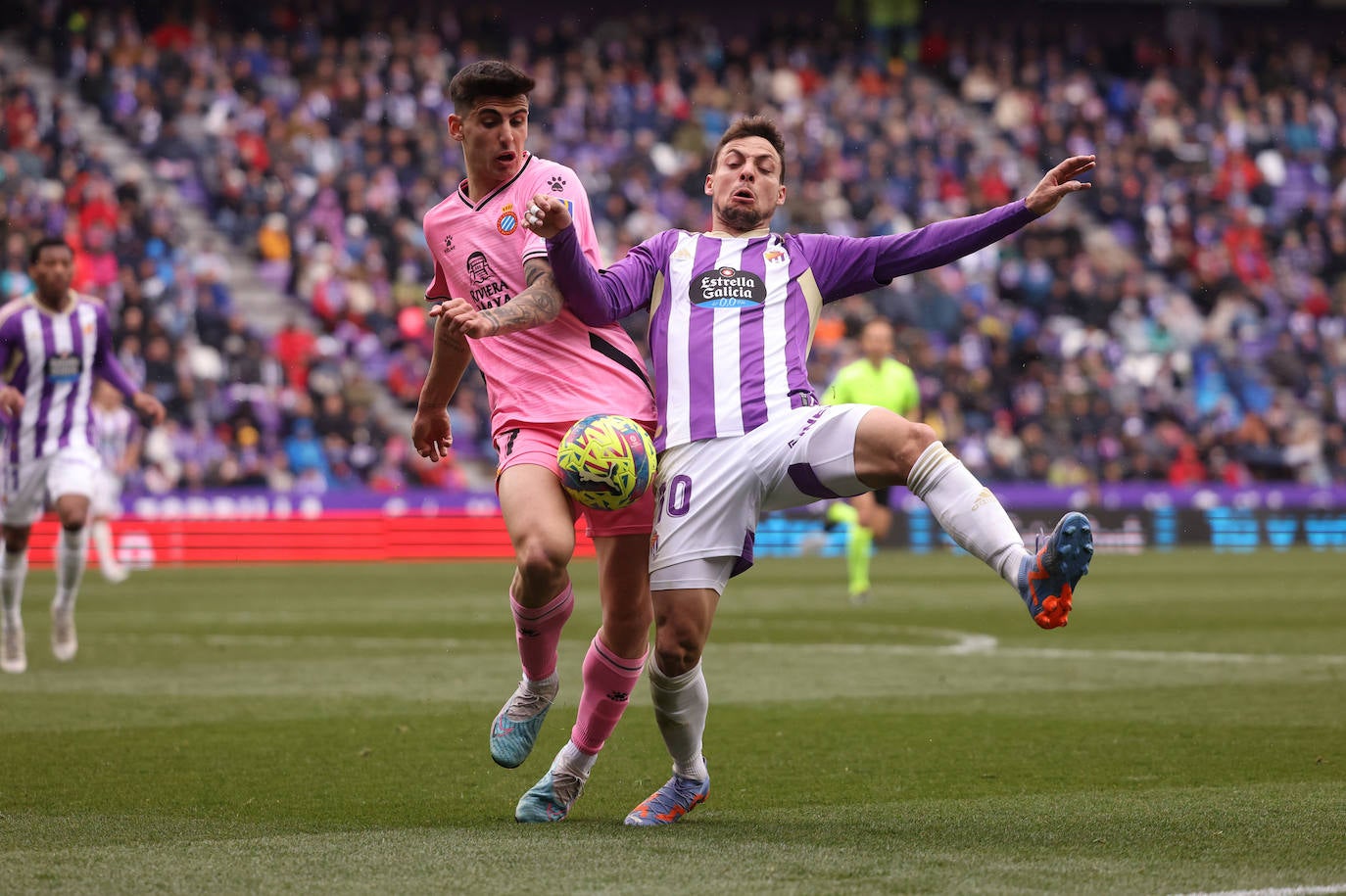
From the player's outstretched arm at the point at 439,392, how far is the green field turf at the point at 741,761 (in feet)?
4.14

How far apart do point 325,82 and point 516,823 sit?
1008 inches

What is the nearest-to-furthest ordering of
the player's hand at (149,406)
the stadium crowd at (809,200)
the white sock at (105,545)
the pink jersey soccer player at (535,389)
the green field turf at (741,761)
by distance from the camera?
1. the green field turf at (741,761)
2. the pink jersey soccer player at (535,389)
3. the player's hand at (149,406)
4. the white sock at (105,545)
5. the stadium crowd at (809,200)

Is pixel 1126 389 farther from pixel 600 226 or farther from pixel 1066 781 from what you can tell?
pixel 1066 781

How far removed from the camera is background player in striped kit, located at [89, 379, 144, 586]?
2056 cm

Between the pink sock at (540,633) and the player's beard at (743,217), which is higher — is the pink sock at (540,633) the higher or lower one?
the lower one

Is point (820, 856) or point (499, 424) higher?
point (499, 424)

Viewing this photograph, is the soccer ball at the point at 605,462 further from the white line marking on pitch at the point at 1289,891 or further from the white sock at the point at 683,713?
the white line marking on pitch at the point at 1289,891

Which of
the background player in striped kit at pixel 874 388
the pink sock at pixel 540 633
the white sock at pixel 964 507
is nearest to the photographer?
the white sock at pixel 964 507

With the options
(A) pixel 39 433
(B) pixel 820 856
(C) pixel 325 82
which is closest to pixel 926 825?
(B) pixel 820 856

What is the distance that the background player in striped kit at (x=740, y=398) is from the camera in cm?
550

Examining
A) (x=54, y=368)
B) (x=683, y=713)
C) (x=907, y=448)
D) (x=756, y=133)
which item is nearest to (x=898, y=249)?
(x=756, y=133)

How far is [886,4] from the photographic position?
36.8 metres

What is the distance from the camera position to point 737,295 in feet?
19.8

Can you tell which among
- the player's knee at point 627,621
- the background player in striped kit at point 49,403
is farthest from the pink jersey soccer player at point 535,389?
the background player in striped kit at point 49,403
